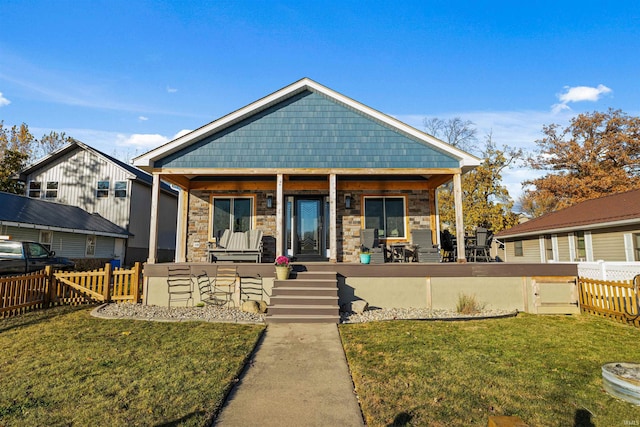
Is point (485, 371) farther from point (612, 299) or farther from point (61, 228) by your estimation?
point (61, 228)

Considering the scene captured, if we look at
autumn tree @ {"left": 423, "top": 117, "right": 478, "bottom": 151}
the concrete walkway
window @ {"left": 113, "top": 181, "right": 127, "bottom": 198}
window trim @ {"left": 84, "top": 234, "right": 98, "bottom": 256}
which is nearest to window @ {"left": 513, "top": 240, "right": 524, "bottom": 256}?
autumn tree @ {"left": 423, "top": 117, "right": 478, "bottom": 151}

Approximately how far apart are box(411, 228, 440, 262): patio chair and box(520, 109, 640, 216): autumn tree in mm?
20211

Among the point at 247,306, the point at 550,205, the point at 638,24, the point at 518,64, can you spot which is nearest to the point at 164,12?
the point at 247,306

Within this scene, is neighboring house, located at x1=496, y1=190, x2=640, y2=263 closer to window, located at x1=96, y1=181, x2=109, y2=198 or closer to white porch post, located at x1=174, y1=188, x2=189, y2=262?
white porch post, located at x1=174, y1=188, x2=189, y2=262

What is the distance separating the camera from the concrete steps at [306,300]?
712 centimetres

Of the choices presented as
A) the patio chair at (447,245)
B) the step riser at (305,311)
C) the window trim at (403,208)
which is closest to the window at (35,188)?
the window trim at (403,208)

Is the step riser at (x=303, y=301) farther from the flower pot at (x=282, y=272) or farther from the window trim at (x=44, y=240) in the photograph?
the window trim at (x=44, y=240)

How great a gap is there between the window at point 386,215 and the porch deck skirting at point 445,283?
2698mm

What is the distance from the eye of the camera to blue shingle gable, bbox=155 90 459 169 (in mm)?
9773

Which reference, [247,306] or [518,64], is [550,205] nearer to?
[518,64]

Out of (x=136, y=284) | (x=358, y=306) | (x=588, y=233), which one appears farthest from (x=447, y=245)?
(x=136, y=284)

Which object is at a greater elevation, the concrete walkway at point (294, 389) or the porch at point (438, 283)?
the porch at point (438, 283)

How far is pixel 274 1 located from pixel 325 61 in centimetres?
334

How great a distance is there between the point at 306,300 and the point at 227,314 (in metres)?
1.83
